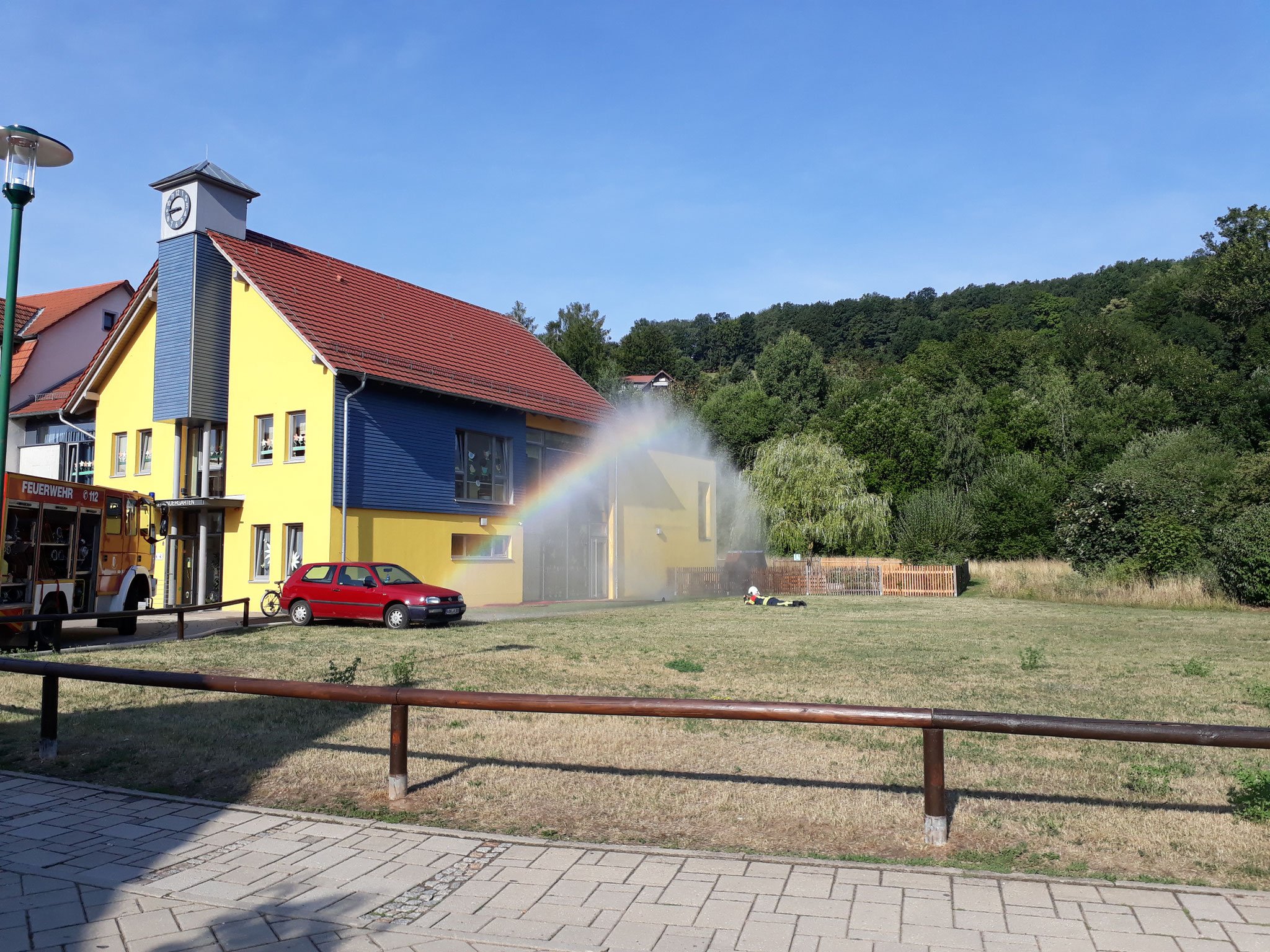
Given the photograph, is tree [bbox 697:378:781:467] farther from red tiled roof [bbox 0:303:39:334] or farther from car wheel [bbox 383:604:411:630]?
car wheel [bbox 383:604:411:630]

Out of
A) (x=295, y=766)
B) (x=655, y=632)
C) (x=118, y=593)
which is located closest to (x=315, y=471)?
(x=118, y=593)

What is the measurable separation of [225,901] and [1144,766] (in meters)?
6.75

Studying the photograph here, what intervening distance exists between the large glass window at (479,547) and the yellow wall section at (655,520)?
6.43m

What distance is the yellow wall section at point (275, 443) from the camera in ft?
84.6

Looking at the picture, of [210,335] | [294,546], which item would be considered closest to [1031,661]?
[294,546]

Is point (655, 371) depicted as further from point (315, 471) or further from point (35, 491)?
point (35, 491)

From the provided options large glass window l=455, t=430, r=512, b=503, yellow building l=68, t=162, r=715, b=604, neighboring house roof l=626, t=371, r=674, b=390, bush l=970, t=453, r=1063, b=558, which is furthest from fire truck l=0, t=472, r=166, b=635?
neighboring house roof l=626, t=371, r=674, b=390

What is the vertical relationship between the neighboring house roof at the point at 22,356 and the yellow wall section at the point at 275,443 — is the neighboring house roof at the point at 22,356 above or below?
above

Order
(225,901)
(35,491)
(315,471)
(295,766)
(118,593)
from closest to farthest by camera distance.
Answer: (225,901) < (295,766) < (35,491) < (118,593) < (315,471)

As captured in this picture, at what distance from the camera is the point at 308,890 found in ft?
15.8

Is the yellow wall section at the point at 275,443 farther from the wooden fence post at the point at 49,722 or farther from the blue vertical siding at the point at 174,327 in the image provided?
the wooden fence post at the point at 49,722

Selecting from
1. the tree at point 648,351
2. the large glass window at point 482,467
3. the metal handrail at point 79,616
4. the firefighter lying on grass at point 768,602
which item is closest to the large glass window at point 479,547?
the large glass window at point 482,467

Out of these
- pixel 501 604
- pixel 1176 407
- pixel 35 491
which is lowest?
pixel 501 604

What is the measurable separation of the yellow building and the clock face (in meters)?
0.05
